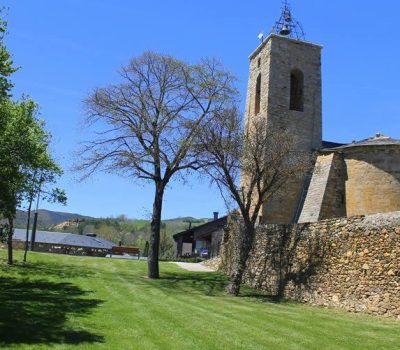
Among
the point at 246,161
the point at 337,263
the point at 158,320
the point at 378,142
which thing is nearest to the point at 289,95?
the point at 378,142

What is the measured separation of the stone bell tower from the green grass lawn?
34.4 ft

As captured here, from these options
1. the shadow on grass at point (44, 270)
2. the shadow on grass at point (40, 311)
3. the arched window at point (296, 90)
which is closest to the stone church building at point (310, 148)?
the arched window at point (296, 90)

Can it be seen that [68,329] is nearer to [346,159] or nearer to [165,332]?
[165,332]

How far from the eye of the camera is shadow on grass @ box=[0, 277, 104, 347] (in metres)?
8.62

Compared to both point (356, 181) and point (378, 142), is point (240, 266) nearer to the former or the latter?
point (356, 181)

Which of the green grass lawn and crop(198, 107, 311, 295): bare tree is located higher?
crop(198, 107, 311, 295): bare tree

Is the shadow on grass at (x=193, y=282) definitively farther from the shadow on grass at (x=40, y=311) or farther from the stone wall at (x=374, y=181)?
the stone wall at (x=374, y=181)

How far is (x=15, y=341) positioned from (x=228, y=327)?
467cm

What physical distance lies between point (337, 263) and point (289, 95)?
55.8 ft

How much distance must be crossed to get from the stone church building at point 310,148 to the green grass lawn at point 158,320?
365 inches

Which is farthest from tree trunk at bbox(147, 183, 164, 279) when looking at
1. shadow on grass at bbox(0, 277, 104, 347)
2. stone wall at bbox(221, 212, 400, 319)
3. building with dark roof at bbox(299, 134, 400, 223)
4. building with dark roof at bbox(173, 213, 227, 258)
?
building with dark roof at bbox(173, 213, 227, 258)

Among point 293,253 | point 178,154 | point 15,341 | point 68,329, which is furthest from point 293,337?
point 178,154

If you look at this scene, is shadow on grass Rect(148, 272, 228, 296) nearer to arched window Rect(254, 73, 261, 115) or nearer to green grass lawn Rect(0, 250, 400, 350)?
green grass lawn Rect(0, 250, 400, 350)

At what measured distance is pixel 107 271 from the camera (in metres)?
24.0
